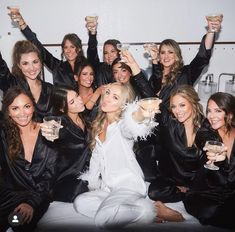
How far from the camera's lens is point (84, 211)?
2111 mm

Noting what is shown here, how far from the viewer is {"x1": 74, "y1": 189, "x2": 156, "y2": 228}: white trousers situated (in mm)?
1946

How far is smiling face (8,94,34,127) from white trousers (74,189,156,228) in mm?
687

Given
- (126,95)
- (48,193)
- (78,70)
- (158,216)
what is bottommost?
(158,216)

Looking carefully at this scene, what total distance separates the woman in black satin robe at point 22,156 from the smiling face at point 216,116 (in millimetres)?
1160

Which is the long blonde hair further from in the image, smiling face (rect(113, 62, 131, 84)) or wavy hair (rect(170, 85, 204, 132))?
smiling face (rect(113, 62, 131, 84))

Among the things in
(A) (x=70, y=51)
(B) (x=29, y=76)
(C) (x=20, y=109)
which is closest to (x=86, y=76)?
(A) (x=70, y=51)

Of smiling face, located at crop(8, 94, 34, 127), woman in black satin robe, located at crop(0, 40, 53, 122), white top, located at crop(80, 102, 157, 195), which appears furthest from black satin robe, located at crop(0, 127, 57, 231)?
woman in black satin robe, located at crop(0, 40, 53, 122)

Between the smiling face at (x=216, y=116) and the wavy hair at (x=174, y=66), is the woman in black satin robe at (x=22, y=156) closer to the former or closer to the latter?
the smiling face at (x=216, y=116)

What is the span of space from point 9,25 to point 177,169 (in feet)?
10.6

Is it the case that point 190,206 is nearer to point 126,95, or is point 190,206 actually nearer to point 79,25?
point 126,95

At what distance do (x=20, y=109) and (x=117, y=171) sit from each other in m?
0.80

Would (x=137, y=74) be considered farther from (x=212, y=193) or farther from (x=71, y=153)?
(x=212, y=193)

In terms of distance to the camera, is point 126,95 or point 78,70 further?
point 78,70

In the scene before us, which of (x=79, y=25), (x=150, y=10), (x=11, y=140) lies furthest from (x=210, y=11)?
(x=11, y=140)
